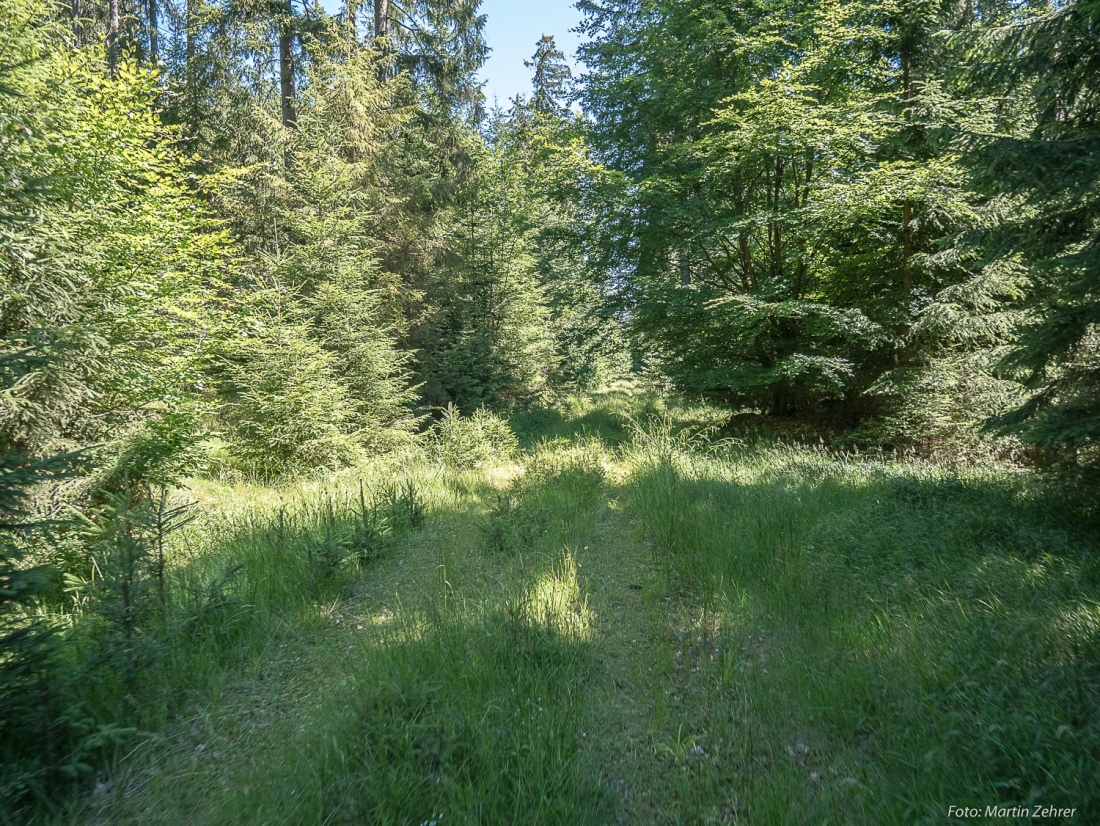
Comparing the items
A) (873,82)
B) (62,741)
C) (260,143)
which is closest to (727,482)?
(62,741)

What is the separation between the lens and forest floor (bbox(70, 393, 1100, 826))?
224 centimetres

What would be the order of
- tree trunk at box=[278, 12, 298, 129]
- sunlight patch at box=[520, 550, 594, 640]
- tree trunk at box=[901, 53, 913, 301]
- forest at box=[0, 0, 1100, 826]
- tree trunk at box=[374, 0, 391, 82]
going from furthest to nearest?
tree trunk at box=[374, 0, 391, 82]
tree trunk at box=[278, 12, 298, 129]
tree trunk at box=[901, 53, 913, 301]
sunlight patch at box=[520, 550, 594, 640]
forest at box=[0, 0, 1100, 826]

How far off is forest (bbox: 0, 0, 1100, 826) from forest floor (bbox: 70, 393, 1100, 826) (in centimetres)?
3

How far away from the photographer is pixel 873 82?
10.4 m

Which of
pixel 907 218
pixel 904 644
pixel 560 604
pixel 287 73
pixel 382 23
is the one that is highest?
pixel 382 23

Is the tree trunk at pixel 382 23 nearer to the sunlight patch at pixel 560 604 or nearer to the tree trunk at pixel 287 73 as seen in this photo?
the tree trunk at pixel 287 73

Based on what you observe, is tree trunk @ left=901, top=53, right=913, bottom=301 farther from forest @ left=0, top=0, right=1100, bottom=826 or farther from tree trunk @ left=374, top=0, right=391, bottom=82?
tree trunk @ left=374, top=0, right=391, bottom=82

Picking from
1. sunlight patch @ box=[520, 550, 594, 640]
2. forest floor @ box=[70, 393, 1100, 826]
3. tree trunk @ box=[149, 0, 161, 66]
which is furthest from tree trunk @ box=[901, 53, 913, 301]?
tree trunk @ box=[149, 0, 161, 66]

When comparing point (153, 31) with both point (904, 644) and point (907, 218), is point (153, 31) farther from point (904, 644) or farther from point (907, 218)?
point (904, 644)

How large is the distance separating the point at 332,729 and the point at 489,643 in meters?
1.07

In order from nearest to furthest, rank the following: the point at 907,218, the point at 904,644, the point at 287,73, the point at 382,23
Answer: the point at 904,644 → the point at 907,218 → the point at 287,73 → the point at 382,23

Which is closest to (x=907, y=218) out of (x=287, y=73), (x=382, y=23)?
(x=382, y=23)

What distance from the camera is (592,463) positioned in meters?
8.74

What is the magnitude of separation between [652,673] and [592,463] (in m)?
5.47
